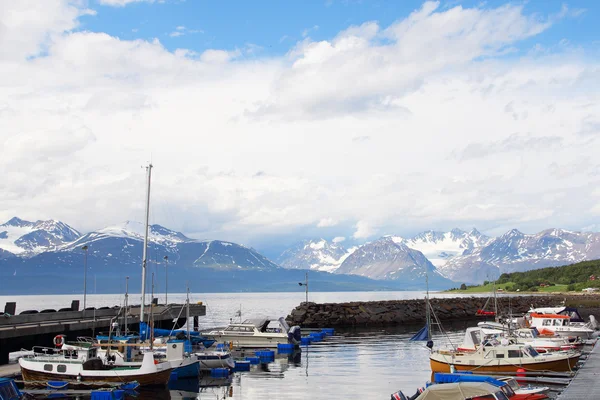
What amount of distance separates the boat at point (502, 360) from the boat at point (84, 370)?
1969 centimetres

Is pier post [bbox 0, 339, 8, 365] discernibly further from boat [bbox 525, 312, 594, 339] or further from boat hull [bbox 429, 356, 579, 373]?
boat [bbox 525, 312, 594, 339]

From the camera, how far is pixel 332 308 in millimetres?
112125

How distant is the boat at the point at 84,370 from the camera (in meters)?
43.5

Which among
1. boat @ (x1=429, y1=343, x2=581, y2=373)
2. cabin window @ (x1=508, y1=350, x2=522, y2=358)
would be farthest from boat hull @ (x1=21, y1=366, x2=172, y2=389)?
cabin window @ (x1=508, y1=350, x2=522, y2=358)

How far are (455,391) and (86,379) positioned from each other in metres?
23.6

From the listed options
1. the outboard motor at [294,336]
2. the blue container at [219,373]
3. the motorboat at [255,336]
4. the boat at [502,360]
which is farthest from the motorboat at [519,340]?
the motorboat at [255,336]

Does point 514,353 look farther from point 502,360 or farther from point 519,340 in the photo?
point 519,340

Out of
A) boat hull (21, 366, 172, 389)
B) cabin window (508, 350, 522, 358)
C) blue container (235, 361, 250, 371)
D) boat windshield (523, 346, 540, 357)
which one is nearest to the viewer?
boat hull (21, 366, 172, 389)

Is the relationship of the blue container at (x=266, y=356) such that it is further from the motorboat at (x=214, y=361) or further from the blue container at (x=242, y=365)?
the motorboat at (x=214, y=361)

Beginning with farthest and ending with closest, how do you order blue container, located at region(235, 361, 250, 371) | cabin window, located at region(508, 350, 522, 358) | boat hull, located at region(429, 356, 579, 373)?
blue container, located at region(235, 361, 250, 371) < cabin window, located at region(508, 350, 522, 358) < boat hull, located at region(429, 356, 579, 373)

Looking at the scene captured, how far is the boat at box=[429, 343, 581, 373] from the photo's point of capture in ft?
160

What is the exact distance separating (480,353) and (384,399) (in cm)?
1224

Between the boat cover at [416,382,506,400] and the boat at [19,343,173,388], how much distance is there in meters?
19.3

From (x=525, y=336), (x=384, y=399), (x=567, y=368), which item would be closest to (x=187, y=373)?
(x=384, y=399)
